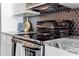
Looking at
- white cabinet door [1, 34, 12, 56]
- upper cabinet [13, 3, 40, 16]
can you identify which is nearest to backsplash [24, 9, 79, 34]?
upper cabinet [13, 3, 40, 16]

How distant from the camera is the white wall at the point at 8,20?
1191 mm

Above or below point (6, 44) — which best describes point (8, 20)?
above

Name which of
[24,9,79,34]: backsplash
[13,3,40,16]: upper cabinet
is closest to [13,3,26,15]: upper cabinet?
[13,3,40,16]: upper cabinet

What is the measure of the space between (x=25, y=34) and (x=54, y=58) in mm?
283

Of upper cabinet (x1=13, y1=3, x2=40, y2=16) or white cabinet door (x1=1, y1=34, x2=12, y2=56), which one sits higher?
upper cabinet (x1=13, y1=3, x2=40, y2=16)

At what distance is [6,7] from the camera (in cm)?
→ 121

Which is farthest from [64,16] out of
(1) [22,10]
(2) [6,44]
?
(2) [6,44]

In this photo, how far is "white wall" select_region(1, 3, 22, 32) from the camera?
1.19 meters

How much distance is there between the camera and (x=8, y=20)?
3.91ft

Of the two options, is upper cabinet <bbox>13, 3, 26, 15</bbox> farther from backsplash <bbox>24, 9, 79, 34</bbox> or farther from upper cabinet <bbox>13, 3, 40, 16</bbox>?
backsplash <bbox>24, 9, 79, 34</bbox>

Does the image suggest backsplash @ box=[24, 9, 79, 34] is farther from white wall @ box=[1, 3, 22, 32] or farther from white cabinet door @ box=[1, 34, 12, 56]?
white cabinet door @ box=[1, 34, 12, 56]

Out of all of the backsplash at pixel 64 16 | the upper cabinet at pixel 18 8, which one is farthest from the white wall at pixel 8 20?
the backsplash at pixel 64 16

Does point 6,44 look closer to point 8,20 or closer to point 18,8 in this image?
point 8,20

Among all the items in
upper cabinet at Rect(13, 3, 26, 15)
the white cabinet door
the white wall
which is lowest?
the white cabinet door
